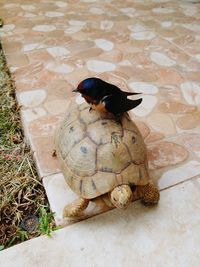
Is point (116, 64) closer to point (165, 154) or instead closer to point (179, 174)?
point (165, 154)

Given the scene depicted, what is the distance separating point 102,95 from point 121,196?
1.50 ft

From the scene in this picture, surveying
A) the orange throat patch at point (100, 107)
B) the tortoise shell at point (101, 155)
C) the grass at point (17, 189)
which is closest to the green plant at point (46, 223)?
the grass at point (17, 189)

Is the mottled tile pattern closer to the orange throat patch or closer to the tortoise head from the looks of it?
the tortoise head

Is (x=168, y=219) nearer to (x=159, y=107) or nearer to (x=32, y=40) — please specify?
(x=159, y=107)

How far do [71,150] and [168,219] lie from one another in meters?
0.60

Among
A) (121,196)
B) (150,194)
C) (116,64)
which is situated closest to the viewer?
(121,196)

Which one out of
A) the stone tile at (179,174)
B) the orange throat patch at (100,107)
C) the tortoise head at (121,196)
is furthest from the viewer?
the stone tile at (179,174)

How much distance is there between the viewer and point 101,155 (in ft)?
4.46

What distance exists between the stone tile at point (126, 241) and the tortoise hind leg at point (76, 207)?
76 millimetres

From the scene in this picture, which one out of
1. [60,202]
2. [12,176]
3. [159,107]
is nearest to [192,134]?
[159,107]

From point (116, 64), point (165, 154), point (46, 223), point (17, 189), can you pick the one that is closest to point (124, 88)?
point (116, 64)

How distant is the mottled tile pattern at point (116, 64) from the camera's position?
6.32 feet

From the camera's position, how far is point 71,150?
1.45 m

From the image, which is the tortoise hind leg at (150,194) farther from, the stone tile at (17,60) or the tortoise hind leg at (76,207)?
the stone tile at (17,60)
